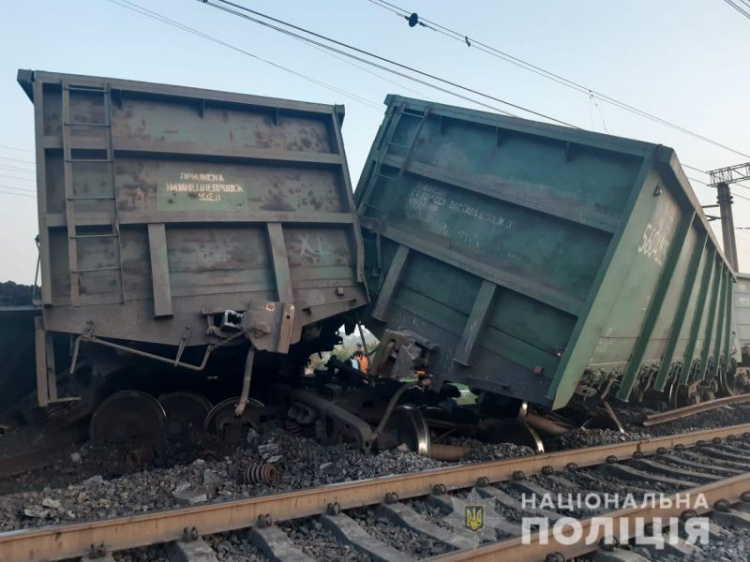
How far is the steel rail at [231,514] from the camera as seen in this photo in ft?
10.0

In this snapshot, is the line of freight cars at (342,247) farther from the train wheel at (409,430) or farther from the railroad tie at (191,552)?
the railroad tie at (191,552)

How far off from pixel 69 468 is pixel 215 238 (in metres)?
2.46

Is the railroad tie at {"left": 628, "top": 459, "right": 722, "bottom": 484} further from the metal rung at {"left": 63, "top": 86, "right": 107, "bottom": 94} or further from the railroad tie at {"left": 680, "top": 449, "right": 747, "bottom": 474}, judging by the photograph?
the metal rung at {"left": 63, "top": 86, "right": 107, "bottom": 94}

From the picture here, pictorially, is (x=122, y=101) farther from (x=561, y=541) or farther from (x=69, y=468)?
(x=561, y=541)

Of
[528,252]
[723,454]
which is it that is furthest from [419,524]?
[723,454]

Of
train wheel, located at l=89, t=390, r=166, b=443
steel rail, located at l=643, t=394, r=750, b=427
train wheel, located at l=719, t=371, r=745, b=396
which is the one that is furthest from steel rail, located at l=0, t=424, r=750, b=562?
train wheel, located at l=719, t=371, r=745, b=396

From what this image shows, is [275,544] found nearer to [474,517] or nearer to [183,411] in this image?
[474,517]

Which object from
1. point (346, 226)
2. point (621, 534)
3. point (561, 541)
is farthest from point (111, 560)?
point (346, 226)

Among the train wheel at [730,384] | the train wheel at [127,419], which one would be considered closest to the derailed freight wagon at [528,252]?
the train wheel at [127,419]

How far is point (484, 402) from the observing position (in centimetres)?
708

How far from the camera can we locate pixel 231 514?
11.6ft

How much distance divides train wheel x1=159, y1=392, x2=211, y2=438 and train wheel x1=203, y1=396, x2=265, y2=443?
12cm

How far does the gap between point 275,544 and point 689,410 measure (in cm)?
859

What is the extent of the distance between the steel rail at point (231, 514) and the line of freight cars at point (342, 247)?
1040 mm
